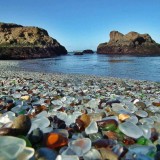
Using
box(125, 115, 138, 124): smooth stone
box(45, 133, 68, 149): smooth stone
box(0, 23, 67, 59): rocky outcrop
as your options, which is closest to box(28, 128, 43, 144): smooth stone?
box(45, 133, 68, 149): smooth stone

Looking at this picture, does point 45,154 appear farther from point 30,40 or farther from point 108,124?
point 30,40

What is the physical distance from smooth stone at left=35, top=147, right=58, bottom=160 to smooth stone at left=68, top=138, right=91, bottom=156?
16cm

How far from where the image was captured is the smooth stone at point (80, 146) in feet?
6.57

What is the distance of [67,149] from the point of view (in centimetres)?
203

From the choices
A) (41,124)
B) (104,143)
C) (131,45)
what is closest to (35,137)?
(41,124)

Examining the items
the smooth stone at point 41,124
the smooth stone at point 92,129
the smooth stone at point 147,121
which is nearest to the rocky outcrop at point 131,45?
the smooth stone at point 147,121

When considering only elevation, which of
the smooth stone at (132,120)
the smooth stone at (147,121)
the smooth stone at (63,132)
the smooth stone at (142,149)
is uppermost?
the smooth stone at (63,132)

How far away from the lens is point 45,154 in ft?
6.24

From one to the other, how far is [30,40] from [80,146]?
328 feet

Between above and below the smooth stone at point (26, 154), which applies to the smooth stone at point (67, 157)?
below

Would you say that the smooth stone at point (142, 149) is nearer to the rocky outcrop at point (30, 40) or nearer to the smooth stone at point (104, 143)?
the smooth stone at point (104, 143)

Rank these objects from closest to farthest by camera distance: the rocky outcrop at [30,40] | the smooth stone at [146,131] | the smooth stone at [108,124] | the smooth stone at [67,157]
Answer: the smooth stone at [67,157] < the smooth stone at [146,131] < the smooth stone at [108,124] < the rocky outcrop at [30,40]

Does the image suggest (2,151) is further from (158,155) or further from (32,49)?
(32,49)

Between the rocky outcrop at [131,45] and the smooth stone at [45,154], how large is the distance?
275 feet
